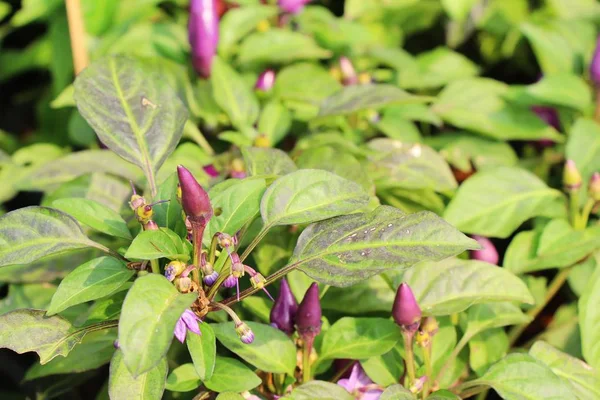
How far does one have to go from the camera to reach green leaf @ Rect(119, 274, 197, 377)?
659 millimetres

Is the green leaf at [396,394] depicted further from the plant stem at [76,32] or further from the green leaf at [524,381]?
the plant stem at [76,32]

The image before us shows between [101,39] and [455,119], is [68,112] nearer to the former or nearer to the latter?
[101,39]

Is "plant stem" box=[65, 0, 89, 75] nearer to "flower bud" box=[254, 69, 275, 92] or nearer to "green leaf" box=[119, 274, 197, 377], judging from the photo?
"flower bud" box=[254, 69, 275, 92]

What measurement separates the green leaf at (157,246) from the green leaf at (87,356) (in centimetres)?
30

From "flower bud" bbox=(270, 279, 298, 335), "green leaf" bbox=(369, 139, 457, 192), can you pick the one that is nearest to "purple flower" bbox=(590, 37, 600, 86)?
"green leaf" bbox=(369, 139, 457, 192)

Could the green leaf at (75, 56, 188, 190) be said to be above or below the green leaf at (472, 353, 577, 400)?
above

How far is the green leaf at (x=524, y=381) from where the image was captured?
880 mm

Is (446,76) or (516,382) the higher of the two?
(446,76)

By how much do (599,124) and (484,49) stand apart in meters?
0.53

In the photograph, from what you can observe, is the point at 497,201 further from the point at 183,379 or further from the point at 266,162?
the point at 183,379

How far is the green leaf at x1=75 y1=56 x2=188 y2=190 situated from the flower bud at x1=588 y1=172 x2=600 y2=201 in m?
0.70

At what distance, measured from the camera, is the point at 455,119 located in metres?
1.49

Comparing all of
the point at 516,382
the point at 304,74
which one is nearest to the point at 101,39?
the point at 304,74

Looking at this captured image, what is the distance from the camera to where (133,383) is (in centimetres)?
84
